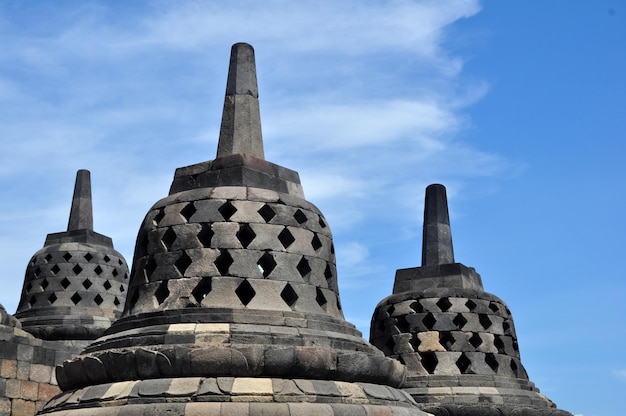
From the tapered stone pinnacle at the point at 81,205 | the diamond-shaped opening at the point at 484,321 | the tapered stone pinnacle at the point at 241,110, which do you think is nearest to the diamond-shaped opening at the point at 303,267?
the tapered stone pinnacle at the point at 241,110

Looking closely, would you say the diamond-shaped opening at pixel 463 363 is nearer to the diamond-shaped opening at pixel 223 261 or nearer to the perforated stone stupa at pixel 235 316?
the perforated stone stupa at pixel 235 316

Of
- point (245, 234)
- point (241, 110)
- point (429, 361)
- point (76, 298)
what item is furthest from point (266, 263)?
point (76, 298)

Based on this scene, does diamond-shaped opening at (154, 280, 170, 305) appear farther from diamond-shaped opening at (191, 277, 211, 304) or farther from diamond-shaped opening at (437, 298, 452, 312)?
diamond-shaped opening at (437, 298, 452, 312)

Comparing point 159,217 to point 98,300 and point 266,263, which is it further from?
point 98,300

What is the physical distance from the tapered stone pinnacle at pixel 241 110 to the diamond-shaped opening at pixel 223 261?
1.51 meters

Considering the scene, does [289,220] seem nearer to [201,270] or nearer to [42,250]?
[201,270]

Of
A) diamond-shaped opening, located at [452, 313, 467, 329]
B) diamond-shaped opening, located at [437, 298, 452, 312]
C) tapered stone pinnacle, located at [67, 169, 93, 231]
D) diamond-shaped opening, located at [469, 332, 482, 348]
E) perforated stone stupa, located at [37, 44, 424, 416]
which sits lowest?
perforated stone stupa, located at [37, 44, 424, 416]

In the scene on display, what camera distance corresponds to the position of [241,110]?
1089 cm

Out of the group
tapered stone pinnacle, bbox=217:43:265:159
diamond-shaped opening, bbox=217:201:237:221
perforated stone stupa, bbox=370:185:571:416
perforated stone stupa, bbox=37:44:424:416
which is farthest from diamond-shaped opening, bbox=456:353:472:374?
diamond-shaped opening, bbox=217:201:237:221

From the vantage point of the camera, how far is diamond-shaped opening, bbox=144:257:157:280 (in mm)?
10039

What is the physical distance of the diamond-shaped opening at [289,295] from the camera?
965cm

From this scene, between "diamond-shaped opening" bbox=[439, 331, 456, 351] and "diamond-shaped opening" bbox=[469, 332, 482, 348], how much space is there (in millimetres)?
326

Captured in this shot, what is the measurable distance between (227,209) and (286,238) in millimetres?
731

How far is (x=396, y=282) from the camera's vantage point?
54.7ft
